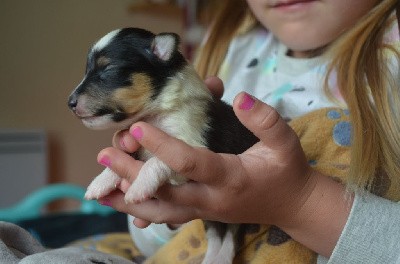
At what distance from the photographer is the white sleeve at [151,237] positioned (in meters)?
0.99

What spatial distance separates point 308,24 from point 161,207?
0.49 metres

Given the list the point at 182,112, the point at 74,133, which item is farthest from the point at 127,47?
the point at 74,133

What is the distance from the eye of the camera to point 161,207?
676 mm

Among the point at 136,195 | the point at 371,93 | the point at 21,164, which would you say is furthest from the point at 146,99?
the point at 21,164

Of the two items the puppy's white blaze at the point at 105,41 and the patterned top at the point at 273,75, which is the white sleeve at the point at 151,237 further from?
the puppy's white blaze at the point at 105,41

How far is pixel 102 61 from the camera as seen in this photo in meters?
0.66

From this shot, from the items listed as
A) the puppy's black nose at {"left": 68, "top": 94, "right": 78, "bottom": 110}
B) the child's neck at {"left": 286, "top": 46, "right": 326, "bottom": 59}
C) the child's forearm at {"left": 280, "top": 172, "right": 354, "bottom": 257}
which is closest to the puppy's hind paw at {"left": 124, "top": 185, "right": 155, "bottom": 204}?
the puppy's black nose at {"left": 68, "top": 94, "right": 78, "bottom": 110}

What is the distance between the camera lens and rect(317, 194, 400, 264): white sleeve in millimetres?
726

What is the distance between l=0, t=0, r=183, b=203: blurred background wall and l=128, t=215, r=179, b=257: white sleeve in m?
1.44

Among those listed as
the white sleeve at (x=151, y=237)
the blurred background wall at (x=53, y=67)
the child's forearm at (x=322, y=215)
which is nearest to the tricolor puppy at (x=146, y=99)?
the child's forearm at (x=322, y=215)

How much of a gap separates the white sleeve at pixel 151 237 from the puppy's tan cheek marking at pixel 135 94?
1.22 feet

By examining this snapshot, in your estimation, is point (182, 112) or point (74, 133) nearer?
point (182, 112)

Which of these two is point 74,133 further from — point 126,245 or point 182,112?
point 182,112

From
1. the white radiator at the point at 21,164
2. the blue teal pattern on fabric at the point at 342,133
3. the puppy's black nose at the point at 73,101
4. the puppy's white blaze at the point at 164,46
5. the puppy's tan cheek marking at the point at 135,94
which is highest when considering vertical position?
the puppy's white blaze at the point at 164,46
